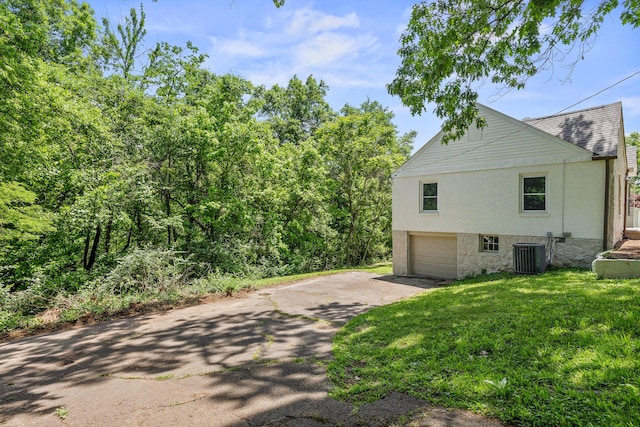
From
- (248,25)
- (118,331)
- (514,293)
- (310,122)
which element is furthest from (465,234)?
(310,122)

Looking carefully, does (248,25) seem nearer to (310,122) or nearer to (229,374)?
(229,374)

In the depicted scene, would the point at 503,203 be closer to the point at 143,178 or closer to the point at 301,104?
the point at 143,178

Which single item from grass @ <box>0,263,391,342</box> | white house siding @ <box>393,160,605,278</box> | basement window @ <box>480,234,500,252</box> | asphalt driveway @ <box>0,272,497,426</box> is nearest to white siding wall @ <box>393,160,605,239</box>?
white house siding @ <box>393,160,605,278</box>

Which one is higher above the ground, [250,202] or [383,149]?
[383,149]

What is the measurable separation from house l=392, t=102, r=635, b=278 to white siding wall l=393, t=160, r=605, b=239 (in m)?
0.03

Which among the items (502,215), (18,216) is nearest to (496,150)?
(502,215)

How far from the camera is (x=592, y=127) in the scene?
1084 centimetres

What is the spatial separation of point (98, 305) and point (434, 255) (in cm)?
1156

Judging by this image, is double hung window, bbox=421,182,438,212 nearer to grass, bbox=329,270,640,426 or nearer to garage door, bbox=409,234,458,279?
garage door, bbox=409,234,458,279

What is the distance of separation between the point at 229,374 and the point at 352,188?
16116mm

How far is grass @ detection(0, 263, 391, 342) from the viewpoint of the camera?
291 inches

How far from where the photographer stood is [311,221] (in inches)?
704

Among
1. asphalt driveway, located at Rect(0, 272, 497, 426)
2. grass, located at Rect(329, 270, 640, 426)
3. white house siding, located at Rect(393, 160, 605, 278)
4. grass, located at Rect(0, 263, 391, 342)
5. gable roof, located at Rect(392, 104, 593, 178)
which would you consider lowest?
grass, located at Rect(0, 263, 391, 342)

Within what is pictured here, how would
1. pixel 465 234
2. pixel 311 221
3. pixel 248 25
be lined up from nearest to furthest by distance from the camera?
pixel 248 25
pixel 465 234
pixel 311 221
